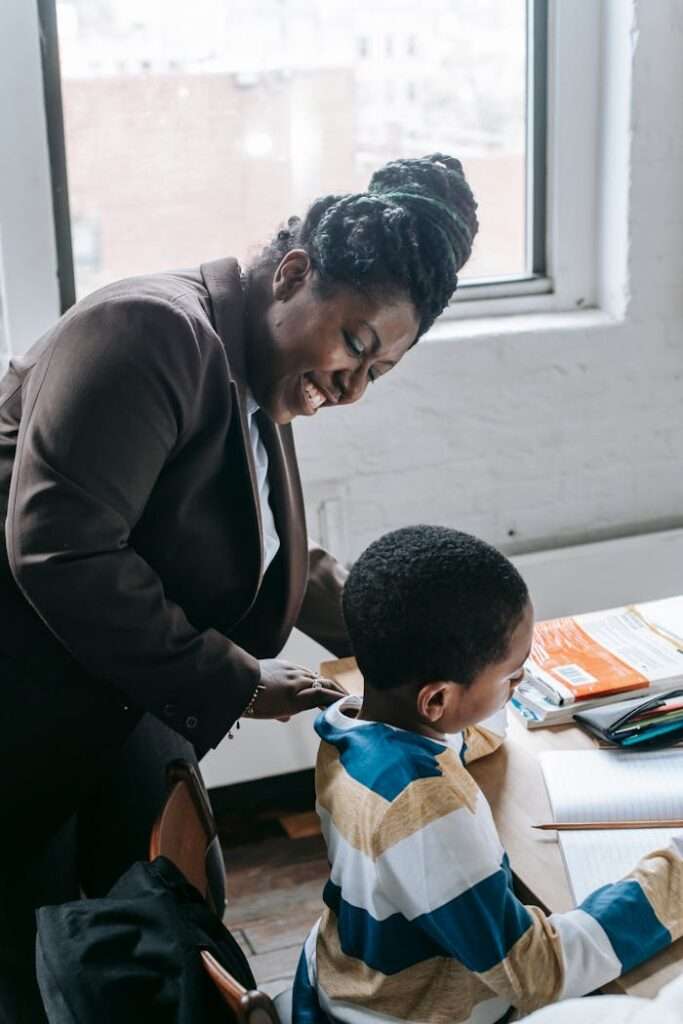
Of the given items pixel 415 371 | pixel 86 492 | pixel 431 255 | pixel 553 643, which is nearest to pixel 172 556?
pixel 86 492

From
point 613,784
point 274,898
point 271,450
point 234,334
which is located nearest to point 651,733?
point 613,784

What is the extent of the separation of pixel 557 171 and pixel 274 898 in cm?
158

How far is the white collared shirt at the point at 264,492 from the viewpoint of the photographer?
1534 mm

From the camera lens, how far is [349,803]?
1207 mm

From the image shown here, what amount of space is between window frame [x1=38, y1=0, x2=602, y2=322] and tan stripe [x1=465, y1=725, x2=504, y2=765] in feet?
4.33

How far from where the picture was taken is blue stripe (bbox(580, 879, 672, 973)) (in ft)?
3.74

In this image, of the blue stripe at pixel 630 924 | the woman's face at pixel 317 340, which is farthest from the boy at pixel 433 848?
the woman's face at pixel 317 340

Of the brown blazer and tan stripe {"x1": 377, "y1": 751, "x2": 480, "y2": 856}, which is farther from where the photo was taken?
the brown blazer

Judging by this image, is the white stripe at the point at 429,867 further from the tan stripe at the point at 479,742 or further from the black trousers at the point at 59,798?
the black trousers at the point at 59,798

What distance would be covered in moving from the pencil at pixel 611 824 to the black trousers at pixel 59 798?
464mm

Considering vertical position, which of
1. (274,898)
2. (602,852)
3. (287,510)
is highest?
(287,510)

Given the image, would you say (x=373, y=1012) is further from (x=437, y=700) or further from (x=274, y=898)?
(x=274, y=898)

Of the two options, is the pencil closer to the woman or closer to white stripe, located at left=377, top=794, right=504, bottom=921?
white stripe, located at left=377, top=794, right=504, bottom=921

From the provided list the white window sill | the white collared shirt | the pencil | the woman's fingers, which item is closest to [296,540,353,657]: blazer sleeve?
the white collared shirt
